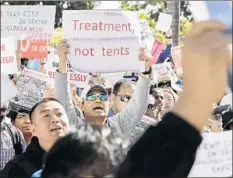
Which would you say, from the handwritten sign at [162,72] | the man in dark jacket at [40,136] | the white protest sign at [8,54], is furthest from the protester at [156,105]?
the man in dark jacket at [40,136]

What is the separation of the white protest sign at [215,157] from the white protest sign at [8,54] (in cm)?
189

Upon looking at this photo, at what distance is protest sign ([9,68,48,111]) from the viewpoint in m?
5.39

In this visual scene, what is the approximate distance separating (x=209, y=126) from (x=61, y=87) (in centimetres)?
137

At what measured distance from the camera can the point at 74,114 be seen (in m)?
4.68

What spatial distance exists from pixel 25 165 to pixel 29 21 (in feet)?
7.85

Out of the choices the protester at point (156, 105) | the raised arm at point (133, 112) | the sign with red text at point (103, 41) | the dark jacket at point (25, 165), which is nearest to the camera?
the dark jacket at point (25, 165)

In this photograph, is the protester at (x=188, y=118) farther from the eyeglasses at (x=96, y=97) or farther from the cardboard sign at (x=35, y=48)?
the cardboard sign at (x=35, y=48)

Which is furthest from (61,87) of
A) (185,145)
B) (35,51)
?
(185,145)

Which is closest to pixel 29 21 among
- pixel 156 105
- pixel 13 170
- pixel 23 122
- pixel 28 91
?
pixel 28 91

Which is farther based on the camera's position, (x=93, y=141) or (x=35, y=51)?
(x=35, y=51)

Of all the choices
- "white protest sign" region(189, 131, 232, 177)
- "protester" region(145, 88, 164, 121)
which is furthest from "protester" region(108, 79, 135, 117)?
"white protest sign" region(189, 131, 232, 177)

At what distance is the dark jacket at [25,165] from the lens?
3689 millimetres

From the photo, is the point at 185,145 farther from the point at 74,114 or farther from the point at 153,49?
the point at 153,49

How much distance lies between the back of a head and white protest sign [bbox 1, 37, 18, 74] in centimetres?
227
